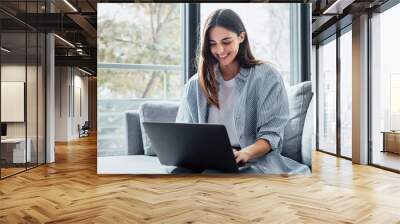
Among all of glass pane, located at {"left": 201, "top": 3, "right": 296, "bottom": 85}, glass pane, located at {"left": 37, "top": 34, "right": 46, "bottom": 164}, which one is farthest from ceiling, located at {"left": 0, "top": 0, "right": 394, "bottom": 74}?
glass pane, located at {"left": 201, "top": 3, "right": 296, "bottom": 85}

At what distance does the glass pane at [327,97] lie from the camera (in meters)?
9.41

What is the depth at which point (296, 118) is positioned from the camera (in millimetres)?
5992

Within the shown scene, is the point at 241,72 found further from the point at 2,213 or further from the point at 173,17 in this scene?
the point at 2,213

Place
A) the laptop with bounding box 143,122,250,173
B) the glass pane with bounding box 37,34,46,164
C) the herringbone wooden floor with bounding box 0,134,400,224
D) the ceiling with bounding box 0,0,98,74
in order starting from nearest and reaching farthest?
the herringbone wooden floor with bounding box 0,134,400,224, the laptop with bounding box 143,122,250,173, the ceiling with bounding box 0,0,98,74, the glass pane with bounding box 37,34,46,164

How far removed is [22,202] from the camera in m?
4.43

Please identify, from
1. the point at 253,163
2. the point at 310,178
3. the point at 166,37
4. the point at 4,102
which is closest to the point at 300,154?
the point at 310,178

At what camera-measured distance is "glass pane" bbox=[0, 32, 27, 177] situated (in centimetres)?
607

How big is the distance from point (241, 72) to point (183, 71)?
34.6 inches

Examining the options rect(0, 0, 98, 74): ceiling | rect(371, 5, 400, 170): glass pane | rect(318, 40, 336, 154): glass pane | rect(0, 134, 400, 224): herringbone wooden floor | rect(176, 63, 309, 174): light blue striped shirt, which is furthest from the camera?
rect(318, 40, 336, 154): glass pane

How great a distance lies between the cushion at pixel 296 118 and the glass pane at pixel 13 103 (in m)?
4.30

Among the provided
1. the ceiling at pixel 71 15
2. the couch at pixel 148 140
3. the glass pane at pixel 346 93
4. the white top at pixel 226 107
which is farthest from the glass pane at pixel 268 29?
the glass pane at pixel 346 93

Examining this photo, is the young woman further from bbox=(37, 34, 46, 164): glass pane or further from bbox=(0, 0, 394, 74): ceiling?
bbox=(37, 34, 46, 164): glass pane

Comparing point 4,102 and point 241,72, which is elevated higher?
point 241,72

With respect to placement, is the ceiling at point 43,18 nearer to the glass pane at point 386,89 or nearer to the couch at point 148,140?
the couch at point 148,140
